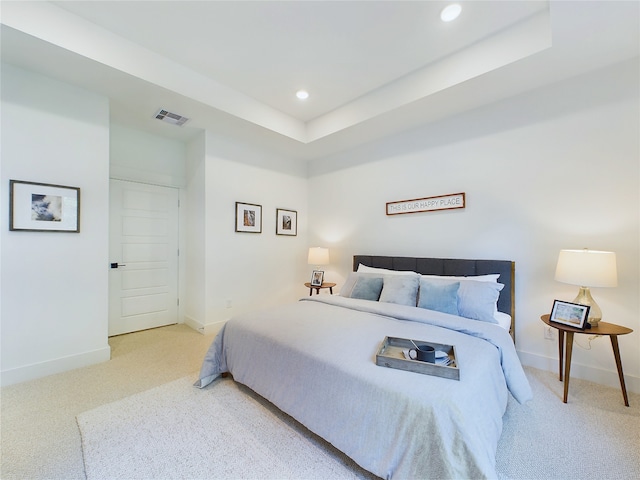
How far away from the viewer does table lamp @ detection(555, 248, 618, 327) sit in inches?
81.0

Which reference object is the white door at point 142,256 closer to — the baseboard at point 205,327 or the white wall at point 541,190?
the baseboard at point 205,327

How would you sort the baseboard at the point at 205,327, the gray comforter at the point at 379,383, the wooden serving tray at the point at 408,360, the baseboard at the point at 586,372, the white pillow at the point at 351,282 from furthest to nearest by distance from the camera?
the baseboard at the point at 205,327
the white pillow at the point at 351,282
the baseboard at the point at 586,372
the wooden serving tray at the point at 408,360
the gray comforter at the point at 379,383

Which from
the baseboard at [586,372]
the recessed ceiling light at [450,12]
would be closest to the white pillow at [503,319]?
the baseboard at [586,372]

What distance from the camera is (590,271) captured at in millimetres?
2080

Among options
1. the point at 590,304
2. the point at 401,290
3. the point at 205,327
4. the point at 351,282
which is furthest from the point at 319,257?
the point at 590,304

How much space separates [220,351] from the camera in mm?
2443

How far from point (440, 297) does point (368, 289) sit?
0.76 metres

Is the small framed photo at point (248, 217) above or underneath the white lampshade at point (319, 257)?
above

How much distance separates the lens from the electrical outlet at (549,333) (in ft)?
8.63

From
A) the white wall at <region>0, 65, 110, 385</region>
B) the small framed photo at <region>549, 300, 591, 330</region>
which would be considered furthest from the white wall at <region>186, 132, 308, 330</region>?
the small framed photo at <region>549, 300, 591, 330</region>

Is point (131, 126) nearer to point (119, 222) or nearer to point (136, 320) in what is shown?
point (119, 222)

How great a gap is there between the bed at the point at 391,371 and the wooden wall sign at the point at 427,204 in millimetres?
728

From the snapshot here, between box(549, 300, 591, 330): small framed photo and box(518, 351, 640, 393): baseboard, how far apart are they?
660 millimetres

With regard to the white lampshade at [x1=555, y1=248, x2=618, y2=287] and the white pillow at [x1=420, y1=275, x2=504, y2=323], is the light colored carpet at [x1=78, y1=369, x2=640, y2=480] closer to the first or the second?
the white pillow at [x1=420, y1=275, x2=504, y2=323]
